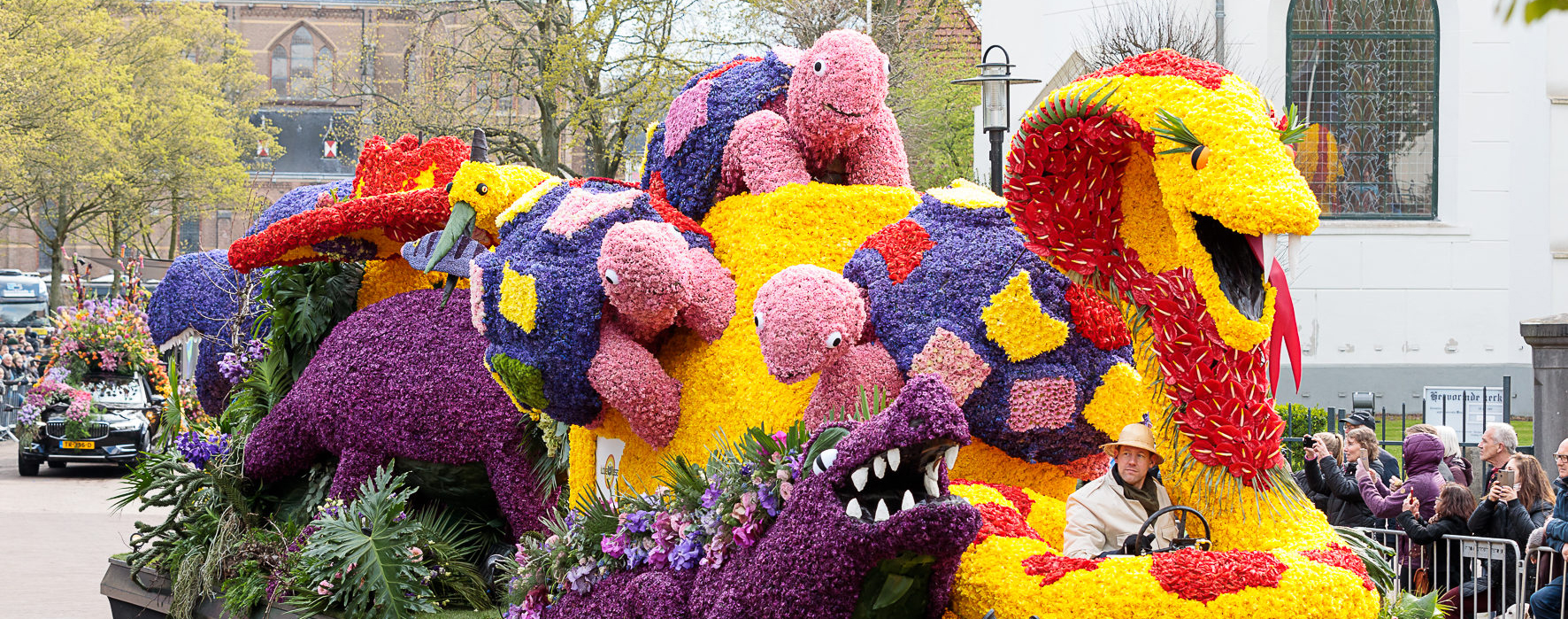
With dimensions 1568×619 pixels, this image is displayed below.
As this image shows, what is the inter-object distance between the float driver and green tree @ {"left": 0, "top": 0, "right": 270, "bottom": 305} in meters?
24.8

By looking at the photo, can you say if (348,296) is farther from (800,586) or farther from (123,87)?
(123,87)

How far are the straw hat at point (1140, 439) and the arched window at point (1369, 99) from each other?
1323 centimetres

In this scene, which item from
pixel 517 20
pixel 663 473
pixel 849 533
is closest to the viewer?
pixel 849 533

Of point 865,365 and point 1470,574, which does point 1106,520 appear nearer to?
point 865,365

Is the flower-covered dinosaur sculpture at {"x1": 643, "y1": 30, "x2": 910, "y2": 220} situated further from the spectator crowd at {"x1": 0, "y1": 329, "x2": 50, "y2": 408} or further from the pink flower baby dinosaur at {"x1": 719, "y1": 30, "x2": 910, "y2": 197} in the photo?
the spectator crowd at {"x1": 0, "y1": 329, "x2": 50, "y2": 408}

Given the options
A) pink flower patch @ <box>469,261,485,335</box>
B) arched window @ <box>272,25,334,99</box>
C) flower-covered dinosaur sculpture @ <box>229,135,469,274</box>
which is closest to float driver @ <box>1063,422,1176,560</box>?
pink flower patch @ <box>469,261,485,335</box>

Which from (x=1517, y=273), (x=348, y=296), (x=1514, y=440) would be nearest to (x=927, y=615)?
(x=1514, y=440)

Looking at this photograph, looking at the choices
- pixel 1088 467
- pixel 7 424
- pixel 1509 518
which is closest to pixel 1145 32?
pixel 1509 518

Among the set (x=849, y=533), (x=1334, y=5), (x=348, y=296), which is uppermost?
(x=1334, y=5)

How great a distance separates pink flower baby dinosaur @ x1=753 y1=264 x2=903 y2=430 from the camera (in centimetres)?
530

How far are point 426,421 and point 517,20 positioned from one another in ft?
52.2

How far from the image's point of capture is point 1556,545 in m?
6.91

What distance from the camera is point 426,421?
26.6 ft

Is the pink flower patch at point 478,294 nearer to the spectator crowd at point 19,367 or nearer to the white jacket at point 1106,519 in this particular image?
the white jacket at point 1106,519
